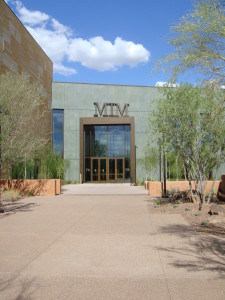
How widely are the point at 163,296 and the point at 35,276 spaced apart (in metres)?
2.00

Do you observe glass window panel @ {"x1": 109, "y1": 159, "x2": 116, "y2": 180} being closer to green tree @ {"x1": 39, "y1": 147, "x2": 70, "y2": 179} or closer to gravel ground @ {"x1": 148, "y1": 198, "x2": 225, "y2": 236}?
green tree @ {"x1": 39, "y1": 147, "x2": 70, "y2": 179}

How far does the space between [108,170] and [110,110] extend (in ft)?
22.5

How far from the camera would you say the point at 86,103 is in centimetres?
3625

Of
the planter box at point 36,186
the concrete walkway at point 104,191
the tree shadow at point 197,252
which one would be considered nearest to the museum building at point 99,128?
the concrete walkway at point 104,191

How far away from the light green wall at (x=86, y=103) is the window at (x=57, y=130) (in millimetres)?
482

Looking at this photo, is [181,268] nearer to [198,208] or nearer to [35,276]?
[35,276]

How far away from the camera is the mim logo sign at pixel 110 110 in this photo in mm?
35481

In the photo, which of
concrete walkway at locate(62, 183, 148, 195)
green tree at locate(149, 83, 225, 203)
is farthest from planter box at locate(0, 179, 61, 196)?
green tree at locate(149, 83, 225, 203)

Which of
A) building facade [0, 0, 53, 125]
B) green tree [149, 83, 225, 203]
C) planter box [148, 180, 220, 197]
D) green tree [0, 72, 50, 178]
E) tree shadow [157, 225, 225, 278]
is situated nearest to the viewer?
tree shadow [157, 225, 225, 278]

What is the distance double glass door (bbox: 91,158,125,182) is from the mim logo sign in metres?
4.97

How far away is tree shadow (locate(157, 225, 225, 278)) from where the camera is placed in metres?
5.29

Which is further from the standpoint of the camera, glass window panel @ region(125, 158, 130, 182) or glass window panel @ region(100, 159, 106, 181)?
glass window panel @ region(100, 159, 106, 181)

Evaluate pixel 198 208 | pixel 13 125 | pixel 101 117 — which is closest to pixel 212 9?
pixel 198 208

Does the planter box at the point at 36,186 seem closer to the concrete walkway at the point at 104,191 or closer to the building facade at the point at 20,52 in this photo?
the concrete walkway at the point at 104,191
